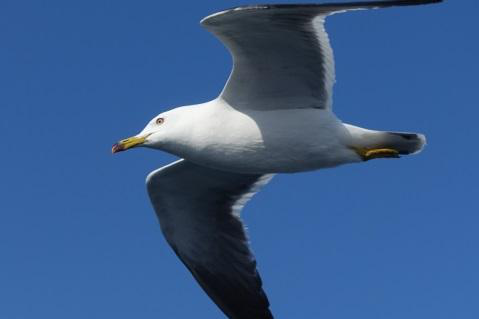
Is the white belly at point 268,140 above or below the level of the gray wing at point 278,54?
below

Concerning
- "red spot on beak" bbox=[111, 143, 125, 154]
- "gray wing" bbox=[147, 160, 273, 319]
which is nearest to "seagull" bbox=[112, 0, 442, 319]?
"red spot on beak" bbox=[111, 143, 125, 154]

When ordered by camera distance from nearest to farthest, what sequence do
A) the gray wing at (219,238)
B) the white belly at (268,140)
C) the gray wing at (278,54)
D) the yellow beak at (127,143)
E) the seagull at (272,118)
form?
the gray wing at (278,54)
the seagull at (272,118)
the white belly at (268,140)
the yellow beak at (127,143)
the gray wing at (219,238)

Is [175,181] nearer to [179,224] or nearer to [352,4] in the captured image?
[179,224]

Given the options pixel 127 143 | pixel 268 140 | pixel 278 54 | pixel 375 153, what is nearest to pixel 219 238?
pixel 127 143

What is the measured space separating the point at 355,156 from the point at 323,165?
0.37 metres

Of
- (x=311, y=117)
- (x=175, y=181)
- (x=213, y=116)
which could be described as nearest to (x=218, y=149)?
(x=213, y=116)

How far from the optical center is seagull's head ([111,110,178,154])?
1158 cm

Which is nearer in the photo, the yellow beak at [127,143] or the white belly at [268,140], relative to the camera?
the white belly at [268,140]

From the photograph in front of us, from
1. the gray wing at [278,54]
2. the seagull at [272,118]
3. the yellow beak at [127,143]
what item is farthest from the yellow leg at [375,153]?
the yellow beak at [127,143]

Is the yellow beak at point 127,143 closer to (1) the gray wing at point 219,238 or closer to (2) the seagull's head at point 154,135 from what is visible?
(2) the seagull's head at point 154,135

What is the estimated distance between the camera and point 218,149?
11.4 metres

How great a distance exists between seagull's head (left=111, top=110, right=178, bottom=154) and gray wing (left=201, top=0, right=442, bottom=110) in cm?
70

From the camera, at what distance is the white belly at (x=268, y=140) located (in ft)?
37.3

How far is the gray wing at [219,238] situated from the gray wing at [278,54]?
2.59 metres
